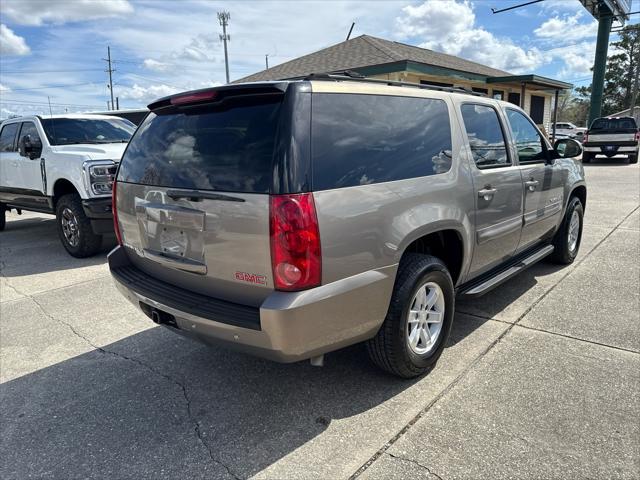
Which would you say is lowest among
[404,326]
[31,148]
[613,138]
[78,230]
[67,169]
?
[404,326]

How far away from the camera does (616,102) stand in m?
60.8

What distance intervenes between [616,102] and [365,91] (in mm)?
71366

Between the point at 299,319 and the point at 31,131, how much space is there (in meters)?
7.36

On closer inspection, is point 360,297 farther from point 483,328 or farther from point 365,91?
point 483,328

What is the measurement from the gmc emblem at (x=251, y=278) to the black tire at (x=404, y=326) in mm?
827

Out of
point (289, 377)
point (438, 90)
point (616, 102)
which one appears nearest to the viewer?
point (289, 377)

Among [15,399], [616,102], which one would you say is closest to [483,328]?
[15,399]

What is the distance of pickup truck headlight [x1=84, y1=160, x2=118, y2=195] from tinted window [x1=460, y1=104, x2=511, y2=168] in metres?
4.84

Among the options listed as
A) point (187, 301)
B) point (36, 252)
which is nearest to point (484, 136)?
point (187, 301)

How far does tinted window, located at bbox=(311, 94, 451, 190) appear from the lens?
8.05 ft

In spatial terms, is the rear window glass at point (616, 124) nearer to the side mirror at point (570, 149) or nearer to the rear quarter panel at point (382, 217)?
the side mirror at point (570, 149)

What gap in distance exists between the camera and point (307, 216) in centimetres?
229

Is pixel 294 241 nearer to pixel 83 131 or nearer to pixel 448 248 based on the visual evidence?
pixel 448 248

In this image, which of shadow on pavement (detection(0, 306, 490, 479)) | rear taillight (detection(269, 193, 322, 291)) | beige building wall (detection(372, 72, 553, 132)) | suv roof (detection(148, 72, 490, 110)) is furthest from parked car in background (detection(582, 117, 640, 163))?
rear taillight (detection(269, 193, 322, 291))
